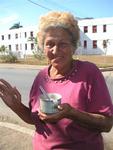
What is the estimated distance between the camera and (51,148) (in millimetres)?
3092

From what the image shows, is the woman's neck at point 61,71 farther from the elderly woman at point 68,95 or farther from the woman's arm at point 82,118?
the woman's arm at point 82,118

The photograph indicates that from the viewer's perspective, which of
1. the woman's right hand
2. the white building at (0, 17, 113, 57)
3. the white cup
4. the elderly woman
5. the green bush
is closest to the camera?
the white cup

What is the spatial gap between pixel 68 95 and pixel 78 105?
97mm

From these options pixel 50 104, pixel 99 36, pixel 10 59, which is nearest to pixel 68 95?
pixel 50 104

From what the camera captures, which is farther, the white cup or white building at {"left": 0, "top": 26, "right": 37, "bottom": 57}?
white building at {"left": 0, "top": 26, "right": 37, "bottom": 57}

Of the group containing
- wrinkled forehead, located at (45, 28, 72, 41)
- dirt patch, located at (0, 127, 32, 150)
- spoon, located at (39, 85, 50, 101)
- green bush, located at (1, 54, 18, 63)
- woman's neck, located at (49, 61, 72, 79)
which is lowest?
green bush, located at (1, 54, 18, 63)

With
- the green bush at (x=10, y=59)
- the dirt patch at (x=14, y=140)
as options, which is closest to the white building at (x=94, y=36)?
the green bush at (x=10, y=59)

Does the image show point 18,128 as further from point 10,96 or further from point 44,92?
point 44,92

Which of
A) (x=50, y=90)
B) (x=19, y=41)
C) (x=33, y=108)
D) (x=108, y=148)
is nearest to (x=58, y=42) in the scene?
(x=50, y=90)

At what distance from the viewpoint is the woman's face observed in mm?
3102

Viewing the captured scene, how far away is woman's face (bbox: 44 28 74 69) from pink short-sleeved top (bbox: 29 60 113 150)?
0.33 ft

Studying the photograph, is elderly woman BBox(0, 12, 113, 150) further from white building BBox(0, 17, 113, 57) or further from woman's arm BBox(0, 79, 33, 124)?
white building BBox(0, 17, 113, 57)

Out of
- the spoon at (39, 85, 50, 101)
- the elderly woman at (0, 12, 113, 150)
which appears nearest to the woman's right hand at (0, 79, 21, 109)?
the elderly woman at (0, 12, 113, 150)

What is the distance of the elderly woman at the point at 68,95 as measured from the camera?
9.74 feet
